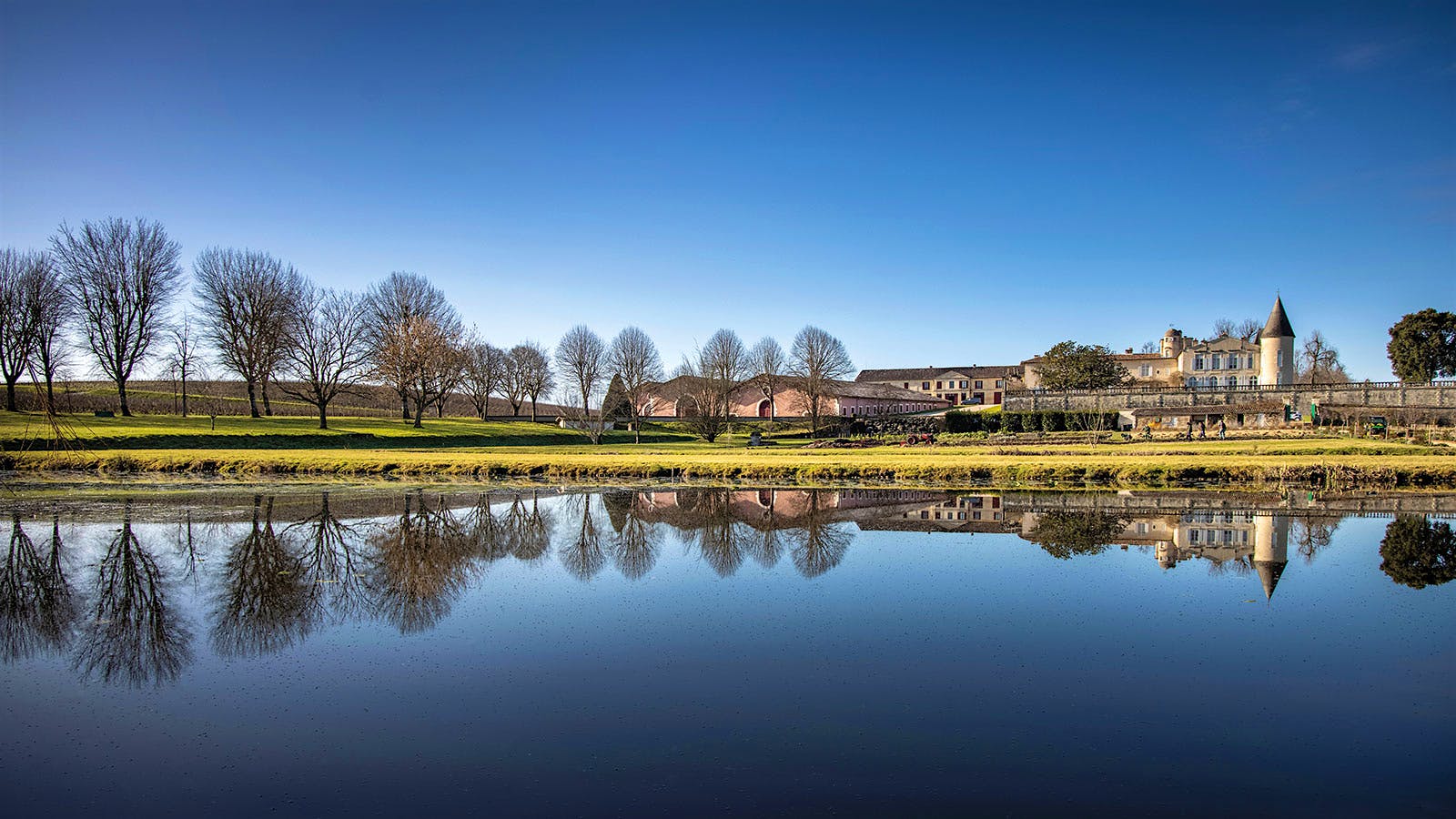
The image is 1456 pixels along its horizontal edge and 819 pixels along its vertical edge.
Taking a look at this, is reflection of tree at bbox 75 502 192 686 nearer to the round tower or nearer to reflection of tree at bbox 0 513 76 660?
reflection of tree at bbox 0 513 76 660

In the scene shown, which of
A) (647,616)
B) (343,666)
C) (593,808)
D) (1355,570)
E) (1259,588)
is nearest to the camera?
(593,808)

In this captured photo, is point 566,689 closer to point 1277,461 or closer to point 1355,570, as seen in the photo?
point 1355,570

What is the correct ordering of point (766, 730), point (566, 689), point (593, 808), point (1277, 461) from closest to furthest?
point (593, 808) → point (766, 730) → point (566, 689) → point (1277, 461)

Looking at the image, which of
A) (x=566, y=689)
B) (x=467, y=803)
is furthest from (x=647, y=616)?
(x=467, y=803)

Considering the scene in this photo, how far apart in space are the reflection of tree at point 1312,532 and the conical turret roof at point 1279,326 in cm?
6625

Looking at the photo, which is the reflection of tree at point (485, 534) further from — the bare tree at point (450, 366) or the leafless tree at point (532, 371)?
the leafless tree at point (532, 371)

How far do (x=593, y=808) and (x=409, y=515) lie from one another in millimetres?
17838

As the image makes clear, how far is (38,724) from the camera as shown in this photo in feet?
25.1

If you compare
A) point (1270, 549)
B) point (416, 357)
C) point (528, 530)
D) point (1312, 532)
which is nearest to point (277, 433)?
point (416, 357)

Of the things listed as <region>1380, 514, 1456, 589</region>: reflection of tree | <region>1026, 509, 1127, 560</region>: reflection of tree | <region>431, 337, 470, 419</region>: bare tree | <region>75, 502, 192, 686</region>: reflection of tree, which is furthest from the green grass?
<region>1380, 514, 1456, 589</region>: reflection of tree

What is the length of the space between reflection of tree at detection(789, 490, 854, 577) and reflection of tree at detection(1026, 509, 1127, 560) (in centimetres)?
431

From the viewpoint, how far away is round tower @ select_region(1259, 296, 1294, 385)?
75375mm

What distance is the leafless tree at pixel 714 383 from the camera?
214ft

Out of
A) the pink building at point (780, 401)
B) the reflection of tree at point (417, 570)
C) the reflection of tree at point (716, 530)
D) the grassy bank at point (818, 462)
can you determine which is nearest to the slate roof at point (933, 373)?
the pink building at point (780, 401)
